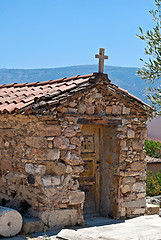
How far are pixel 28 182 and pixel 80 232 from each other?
1.41m

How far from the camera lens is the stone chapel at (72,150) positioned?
7.23 meters

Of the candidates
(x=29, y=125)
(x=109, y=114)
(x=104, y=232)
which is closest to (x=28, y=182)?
(x=29, y=125)

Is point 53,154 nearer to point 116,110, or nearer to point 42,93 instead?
point 42,93

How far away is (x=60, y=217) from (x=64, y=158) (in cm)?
113

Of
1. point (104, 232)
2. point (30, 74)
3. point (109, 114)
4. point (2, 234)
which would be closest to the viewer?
→ point (2, 234)

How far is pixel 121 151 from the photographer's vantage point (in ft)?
26.9

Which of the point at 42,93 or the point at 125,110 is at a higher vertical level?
the point at 42,93

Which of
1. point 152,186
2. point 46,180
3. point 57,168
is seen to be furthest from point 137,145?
point 152,186

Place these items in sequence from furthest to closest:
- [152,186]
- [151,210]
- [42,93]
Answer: [152,186] < [151,210] < [42,93]

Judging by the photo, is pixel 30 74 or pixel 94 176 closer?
pixel 94 176

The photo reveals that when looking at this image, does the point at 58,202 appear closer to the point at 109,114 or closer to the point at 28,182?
the point at 28,182

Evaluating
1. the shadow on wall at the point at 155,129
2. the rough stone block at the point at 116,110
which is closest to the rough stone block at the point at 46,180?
the rough stone block at the point at 116,110

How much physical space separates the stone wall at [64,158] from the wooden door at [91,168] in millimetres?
292

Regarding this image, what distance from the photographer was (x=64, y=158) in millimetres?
7312
